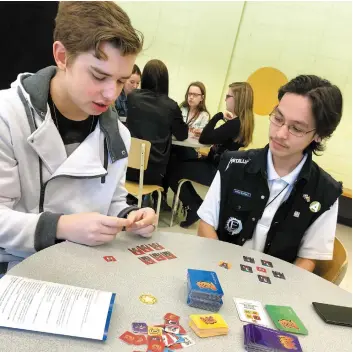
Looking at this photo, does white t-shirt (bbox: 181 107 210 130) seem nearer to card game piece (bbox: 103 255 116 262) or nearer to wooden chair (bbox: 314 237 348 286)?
wooden chair (bbox: 314 237 348 286)

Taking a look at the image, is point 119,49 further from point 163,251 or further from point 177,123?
point 177,123

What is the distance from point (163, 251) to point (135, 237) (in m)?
0.12

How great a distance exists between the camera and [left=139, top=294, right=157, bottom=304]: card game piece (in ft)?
3.00

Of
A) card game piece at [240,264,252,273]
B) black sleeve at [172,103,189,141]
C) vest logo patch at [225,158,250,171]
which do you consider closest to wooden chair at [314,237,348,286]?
card game piece at [240,264,252,273]

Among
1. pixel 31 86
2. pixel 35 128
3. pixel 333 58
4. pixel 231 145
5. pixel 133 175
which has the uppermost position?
pixel 333 58

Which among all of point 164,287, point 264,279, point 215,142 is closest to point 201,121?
point 215,142

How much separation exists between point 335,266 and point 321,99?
2.20 feet

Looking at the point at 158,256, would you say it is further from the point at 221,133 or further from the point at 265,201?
the point at 221,133

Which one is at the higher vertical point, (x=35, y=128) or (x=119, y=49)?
(x=119, y=49)

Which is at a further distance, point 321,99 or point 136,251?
point 321,99

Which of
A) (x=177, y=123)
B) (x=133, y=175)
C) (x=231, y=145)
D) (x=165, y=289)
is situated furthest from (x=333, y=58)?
(x=165, y=289)

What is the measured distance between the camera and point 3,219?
3.38 ft

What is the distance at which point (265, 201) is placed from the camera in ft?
5.00

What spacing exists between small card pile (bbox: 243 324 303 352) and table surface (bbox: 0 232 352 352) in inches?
1.2
